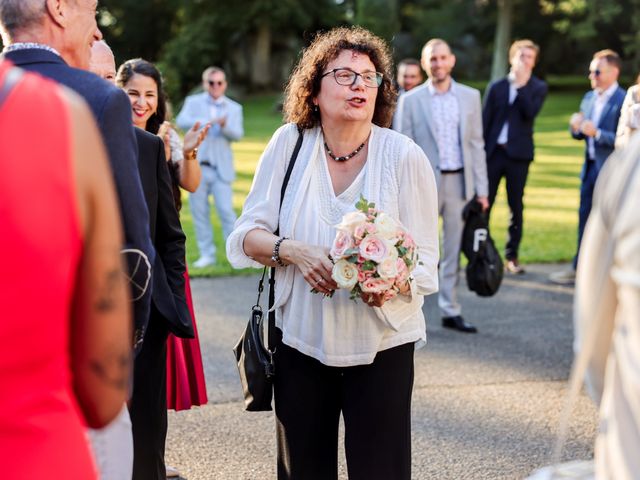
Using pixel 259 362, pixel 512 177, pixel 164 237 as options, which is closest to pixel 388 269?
pixel 259 362

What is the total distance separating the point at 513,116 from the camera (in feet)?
37.3

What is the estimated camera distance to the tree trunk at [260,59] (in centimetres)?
5638

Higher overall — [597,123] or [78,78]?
[78,78]

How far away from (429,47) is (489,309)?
2.81 metres

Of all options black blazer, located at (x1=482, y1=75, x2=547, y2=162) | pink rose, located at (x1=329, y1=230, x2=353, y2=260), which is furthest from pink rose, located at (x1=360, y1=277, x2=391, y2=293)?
black blazer, located at (x1=482, y1=75, x2=547, y2=162)

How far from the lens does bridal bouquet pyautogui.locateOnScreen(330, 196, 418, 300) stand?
3344mm

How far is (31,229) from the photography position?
1.58 meters

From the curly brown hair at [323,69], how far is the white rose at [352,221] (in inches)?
26.9

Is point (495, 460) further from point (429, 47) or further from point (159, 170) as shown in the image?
point (429, 47)

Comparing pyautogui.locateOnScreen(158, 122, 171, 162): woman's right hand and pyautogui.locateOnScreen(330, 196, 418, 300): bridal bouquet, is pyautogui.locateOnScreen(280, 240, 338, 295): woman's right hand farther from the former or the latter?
pyautogui.locateOnScreen(158, 122, 171, 162): woman's right hand

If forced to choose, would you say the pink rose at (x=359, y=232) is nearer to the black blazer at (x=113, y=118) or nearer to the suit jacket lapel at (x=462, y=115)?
the black blazer at (x=113, y=118)

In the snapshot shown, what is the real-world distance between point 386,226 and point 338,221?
332 mm

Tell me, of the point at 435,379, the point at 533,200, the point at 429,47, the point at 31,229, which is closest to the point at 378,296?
the point at 31,229

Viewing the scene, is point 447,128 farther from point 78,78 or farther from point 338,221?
point 78,78
